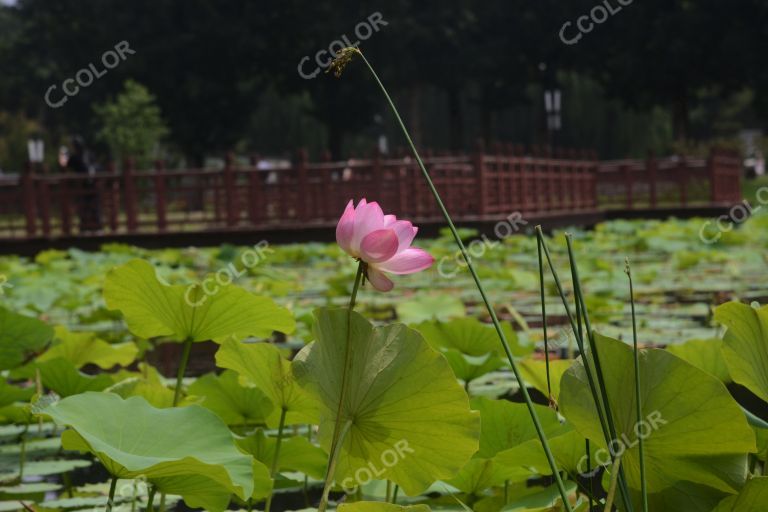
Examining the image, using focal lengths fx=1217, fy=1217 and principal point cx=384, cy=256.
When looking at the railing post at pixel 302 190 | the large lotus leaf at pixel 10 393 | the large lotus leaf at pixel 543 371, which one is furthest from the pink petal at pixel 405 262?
the railing post at pixel 302 190

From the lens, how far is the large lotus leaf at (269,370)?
4.90ft

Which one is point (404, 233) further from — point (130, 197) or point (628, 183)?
point (628, 183)

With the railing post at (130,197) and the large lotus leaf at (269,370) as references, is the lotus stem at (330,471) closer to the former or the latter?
the large lotus leaf at (269,370)

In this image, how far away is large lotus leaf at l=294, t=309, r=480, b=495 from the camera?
1200 millimetres

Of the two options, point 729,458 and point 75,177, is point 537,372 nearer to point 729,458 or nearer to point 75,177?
point 729,458

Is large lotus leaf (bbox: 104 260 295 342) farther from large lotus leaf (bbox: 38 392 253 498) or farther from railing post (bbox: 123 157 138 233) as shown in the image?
railing post (bbox: 123 157 138 233)

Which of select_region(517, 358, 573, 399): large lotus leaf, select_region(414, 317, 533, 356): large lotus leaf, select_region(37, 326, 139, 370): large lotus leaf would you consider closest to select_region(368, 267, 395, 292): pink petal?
select_region(517, 358, 573, 399): large lotus leaf

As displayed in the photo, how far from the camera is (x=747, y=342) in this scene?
1.29 metres

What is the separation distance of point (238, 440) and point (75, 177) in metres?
12.7

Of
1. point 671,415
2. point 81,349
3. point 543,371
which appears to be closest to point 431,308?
point 81,349

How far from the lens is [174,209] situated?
14977 mm

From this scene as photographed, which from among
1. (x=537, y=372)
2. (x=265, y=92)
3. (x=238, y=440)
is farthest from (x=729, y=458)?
(x=265, y=92)

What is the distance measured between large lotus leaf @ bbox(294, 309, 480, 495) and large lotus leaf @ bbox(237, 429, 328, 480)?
46 cm

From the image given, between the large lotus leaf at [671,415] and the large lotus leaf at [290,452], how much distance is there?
1.94ft
